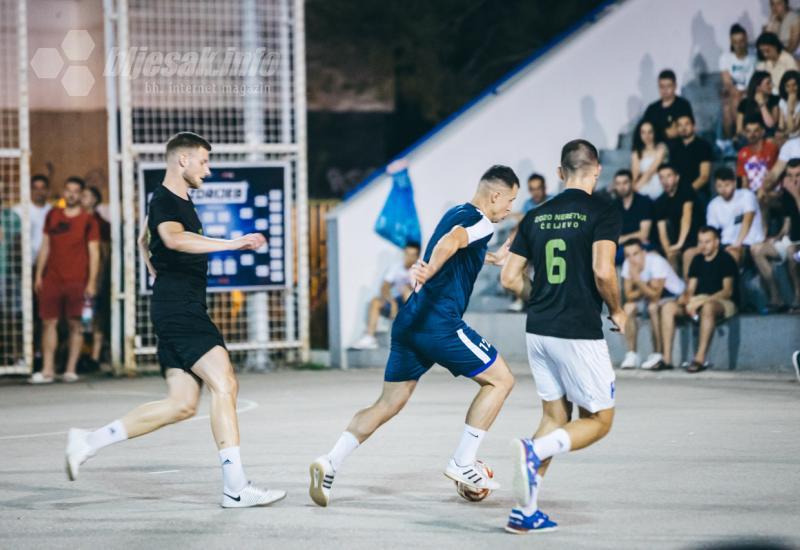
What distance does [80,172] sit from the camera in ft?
68.2

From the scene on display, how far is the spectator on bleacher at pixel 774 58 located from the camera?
17281 mm

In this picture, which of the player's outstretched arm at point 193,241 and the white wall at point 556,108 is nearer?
the player's outstretched arm at point 193,241

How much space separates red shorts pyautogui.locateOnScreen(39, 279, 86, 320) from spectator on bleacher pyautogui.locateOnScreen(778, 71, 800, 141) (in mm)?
9362

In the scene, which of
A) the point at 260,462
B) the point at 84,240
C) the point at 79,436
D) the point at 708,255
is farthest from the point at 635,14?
the point at 79,436

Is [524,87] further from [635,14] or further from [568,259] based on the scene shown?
[568,259]

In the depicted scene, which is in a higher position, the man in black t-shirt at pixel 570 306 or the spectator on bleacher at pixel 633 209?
the spectator on bleacher at pixel 633 209

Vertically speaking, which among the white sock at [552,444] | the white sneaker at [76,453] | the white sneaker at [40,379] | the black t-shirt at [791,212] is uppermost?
the black t-shirt at [791,212]

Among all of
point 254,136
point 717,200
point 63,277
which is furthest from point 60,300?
point 717,200

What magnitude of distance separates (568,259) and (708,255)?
31.1 feet

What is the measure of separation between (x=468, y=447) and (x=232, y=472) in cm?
142

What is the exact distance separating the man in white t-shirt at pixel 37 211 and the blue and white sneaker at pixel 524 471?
40.9 ft

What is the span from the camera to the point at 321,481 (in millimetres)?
7898

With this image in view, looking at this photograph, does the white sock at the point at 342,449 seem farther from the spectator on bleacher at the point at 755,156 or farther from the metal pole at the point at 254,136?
the metal pole at the point at 254,136

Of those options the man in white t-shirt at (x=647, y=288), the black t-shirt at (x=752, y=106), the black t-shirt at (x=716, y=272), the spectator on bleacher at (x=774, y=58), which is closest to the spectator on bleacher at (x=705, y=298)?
the black t-shirt at (x=716, y=272)
